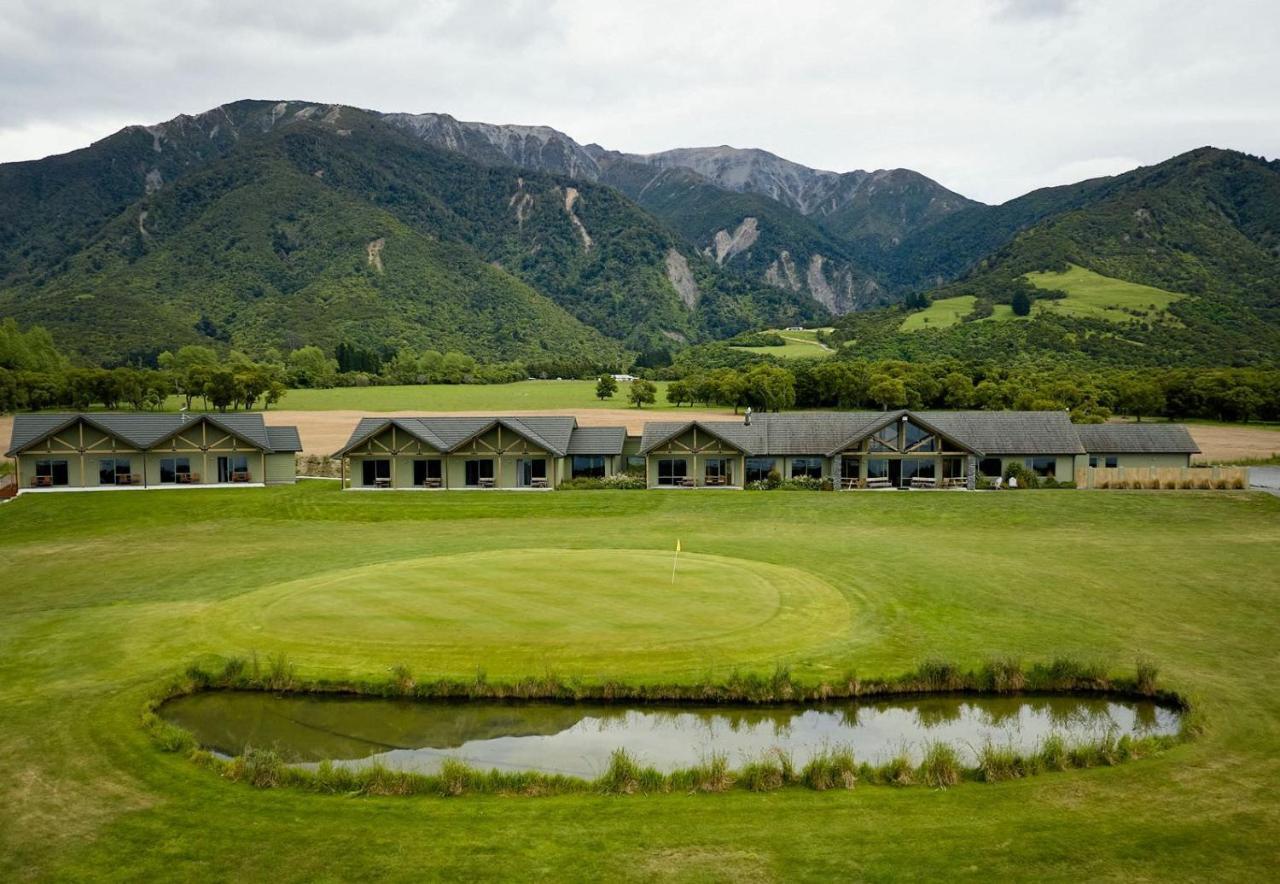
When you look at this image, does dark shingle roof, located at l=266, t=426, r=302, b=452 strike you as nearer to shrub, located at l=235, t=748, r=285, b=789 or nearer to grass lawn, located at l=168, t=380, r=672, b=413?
shrub, located at l=235, t=748, r=285, b=789

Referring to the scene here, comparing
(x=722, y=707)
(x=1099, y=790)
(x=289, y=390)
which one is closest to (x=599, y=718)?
(x=722, y=707)

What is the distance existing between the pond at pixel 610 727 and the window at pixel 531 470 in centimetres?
3483

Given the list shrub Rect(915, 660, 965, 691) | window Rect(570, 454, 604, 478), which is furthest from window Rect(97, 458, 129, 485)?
shrub Rect(915, 660, 965, 691)

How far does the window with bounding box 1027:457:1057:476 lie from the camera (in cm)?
5875

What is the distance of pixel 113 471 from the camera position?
56.5 m

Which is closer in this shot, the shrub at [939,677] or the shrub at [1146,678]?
the shrub at [1146,678]

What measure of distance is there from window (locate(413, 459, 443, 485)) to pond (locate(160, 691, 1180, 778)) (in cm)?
3491

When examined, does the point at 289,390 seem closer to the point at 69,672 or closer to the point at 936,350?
the point at 936,350

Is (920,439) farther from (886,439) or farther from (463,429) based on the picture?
(463,429)

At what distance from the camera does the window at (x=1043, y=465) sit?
58.8 meters

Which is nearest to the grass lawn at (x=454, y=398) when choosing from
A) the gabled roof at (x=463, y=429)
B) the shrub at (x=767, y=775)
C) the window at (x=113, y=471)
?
the gabled roof at (x=463, y=429)

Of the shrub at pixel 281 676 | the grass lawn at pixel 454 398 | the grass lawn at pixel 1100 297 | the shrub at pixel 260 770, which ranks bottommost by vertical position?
the shrub at pixel 260 770

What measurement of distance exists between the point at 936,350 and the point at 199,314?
13518 centimetres

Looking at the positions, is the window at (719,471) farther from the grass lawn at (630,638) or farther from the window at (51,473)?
the window at (51,473)
